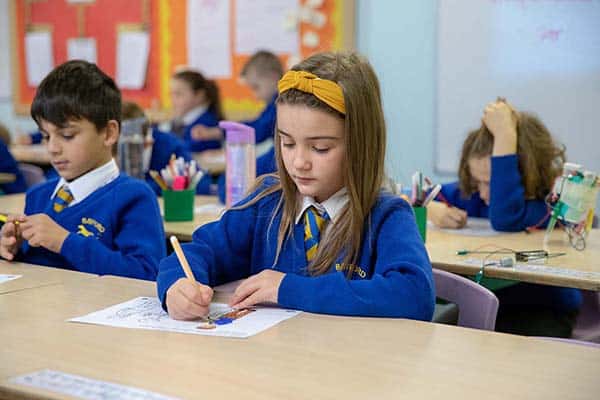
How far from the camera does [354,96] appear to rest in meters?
1.59

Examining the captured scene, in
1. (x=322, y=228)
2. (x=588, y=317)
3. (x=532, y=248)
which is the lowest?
(x=588, y=317)

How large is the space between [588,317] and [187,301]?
5.00 feet

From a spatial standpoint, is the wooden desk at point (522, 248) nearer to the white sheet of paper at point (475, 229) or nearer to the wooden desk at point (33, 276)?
the white sheet of paper at point (475, 229)

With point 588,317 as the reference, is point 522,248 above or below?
above

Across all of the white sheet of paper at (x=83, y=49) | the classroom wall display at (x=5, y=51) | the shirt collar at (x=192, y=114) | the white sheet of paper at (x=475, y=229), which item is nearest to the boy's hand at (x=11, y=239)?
the white sheet of paper at (x=475, y=229)

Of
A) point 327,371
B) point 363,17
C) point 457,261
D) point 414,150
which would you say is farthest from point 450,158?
point 327,371

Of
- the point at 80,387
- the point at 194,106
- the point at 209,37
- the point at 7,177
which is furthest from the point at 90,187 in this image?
the point at 209,37

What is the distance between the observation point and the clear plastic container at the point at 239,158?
2.81 m

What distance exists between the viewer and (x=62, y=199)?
7.20 feet

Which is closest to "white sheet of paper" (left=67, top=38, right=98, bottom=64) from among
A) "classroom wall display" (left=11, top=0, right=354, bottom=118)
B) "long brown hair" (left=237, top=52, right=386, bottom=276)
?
"classroom wall display" (left=11, top=0, right=354, bottom=118)

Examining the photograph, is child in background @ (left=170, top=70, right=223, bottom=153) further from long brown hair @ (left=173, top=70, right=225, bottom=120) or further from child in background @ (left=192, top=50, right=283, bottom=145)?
child in background @ (left=192, top=50, right=283, bottom=145)

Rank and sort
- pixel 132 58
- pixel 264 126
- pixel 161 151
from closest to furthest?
pixel 161 151, pixel 264 126, pixel 132 58

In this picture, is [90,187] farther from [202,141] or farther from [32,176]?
[202,141]

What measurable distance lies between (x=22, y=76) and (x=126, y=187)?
5.28 m
